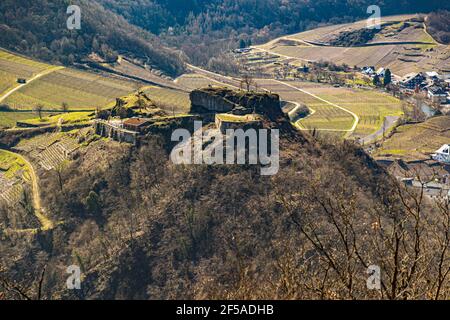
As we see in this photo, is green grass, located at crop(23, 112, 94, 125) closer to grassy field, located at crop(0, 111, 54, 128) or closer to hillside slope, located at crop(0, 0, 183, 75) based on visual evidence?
grassy field, located at crop(0, 111, 54, 128)

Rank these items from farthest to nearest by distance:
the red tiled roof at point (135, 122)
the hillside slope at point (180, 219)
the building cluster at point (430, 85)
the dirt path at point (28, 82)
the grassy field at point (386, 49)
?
the grassy field at point (386, 49), the building cluster at point (430, 85), the dirt path at point (28, 82), the red tiled roof at point (135, 122), the hillside slope at point (180, 219)

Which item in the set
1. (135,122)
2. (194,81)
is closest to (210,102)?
(135,122)

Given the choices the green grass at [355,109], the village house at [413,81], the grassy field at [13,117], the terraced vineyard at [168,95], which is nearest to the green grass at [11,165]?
the grassy field at [13,117]

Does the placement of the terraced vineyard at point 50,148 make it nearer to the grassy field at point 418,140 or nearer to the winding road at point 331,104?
the winding road at point 331,104

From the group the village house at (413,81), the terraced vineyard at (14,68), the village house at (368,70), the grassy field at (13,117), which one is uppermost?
the terraced vineyard at (14,68)

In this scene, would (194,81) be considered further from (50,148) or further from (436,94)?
(50,148)

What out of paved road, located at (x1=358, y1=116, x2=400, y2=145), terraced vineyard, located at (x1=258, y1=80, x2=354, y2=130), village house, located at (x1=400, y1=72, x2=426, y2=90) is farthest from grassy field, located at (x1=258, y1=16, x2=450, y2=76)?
paved road, located at (x1=358, y1=116, x2=400, y2=145)

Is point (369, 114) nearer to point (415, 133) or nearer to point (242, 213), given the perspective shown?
point (415, 133)
